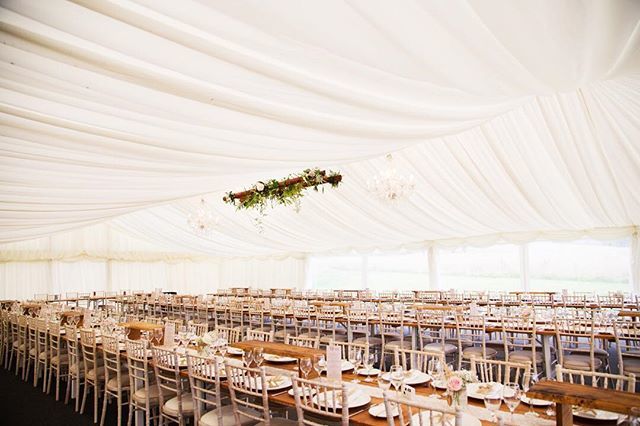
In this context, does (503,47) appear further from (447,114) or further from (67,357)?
(67,357)

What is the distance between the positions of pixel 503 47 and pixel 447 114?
3.80 feet

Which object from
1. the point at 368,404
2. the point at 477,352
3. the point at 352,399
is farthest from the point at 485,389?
the point at 477,352

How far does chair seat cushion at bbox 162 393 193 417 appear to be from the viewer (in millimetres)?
3996

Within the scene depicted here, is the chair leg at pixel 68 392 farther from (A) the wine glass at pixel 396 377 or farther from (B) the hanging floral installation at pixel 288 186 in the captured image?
(A) the wine glass at pixel 396 377

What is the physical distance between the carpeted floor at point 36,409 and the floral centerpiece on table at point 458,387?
13.3 feet

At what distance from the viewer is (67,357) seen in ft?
21.1

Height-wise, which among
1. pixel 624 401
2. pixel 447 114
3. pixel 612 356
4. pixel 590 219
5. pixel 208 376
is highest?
pixel 447 114

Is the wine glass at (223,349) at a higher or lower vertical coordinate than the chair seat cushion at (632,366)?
higher

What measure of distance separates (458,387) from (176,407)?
273cm

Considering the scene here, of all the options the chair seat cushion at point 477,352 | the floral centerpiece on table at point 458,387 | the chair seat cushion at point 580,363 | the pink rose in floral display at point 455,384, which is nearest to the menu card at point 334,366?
the floral centerpiece on table at point 458,387

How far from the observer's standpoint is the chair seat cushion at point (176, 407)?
3996 millimetres

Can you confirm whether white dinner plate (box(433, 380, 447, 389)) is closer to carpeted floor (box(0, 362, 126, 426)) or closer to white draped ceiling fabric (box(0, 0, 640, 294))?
white draped ceiling fabric (box(0, 0, 640, 294))

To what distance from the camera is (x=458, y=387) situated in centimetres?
257

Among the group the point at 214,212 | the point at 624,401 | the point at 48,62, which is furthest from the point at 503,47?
the point at 214,212
